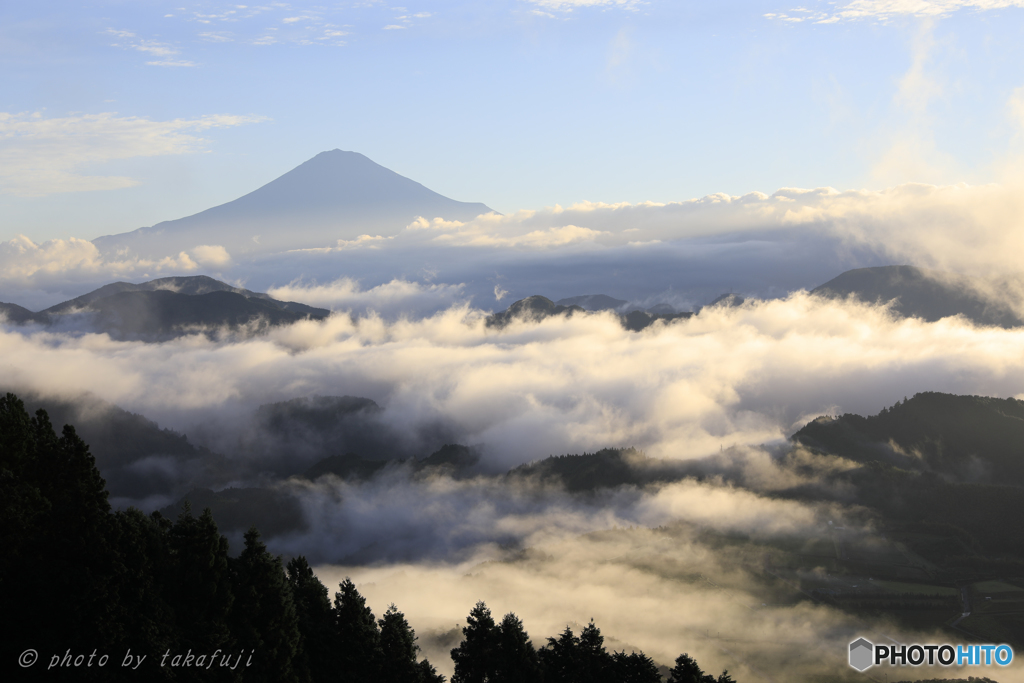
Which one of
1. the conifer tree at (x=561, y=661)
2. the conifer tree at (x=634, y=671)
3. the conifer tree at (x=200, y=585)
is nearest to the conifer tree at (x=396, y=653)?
Answer: the conifer tree at (x=561, y=661)

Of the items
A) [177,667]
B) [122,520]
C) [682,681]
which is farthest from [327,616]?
[682,681]

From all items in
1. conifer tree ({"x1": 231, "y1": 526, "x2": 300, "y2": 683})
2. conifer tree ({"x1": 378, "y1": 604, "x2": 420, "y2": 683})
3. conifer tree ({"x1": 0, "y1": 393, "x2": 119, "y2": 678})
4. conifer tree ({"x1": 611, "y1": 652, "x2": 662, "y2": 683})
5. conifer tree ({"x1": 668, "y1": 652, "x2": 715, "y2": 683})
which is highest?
conifer tree ({"x1": 0, "y1": 393, "x2": 119, "y2": 678})

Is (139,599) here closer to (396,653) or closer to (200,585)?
(200,585)

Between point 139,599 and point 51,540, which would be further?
point 139,599

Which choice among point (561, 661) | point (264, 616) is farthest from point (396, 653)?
point (561, 661)

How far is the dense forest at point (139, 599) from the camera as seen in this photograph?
63125 mm

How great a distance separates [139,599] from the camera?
67000mm

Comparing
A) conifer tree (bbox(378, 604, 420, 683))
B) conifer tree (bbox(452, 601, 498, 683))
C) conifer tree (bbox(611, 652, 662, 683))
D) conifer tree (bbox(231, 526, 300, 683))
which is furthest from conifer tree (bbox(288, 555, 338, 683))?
conifer tree (bbox(611, 652, 662, 683))

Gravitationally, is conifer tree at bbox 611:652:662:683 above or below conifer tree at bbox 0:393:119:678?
below

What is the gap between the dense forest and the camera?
63.1 metres

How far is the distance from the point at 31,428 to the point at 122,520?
1351 centimetres

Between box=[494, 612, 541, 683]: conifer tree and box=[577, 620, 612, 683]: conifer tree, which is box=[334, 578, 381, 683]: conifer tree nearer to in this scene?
box=[494, 612, 541, 683]: conifer tree

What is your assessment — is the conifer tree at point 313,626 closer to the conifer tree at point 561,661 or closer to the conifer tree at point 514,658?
the conifer tree at point 514,658

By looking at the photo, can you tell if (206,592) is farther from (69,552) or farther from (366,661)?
(366,661)
